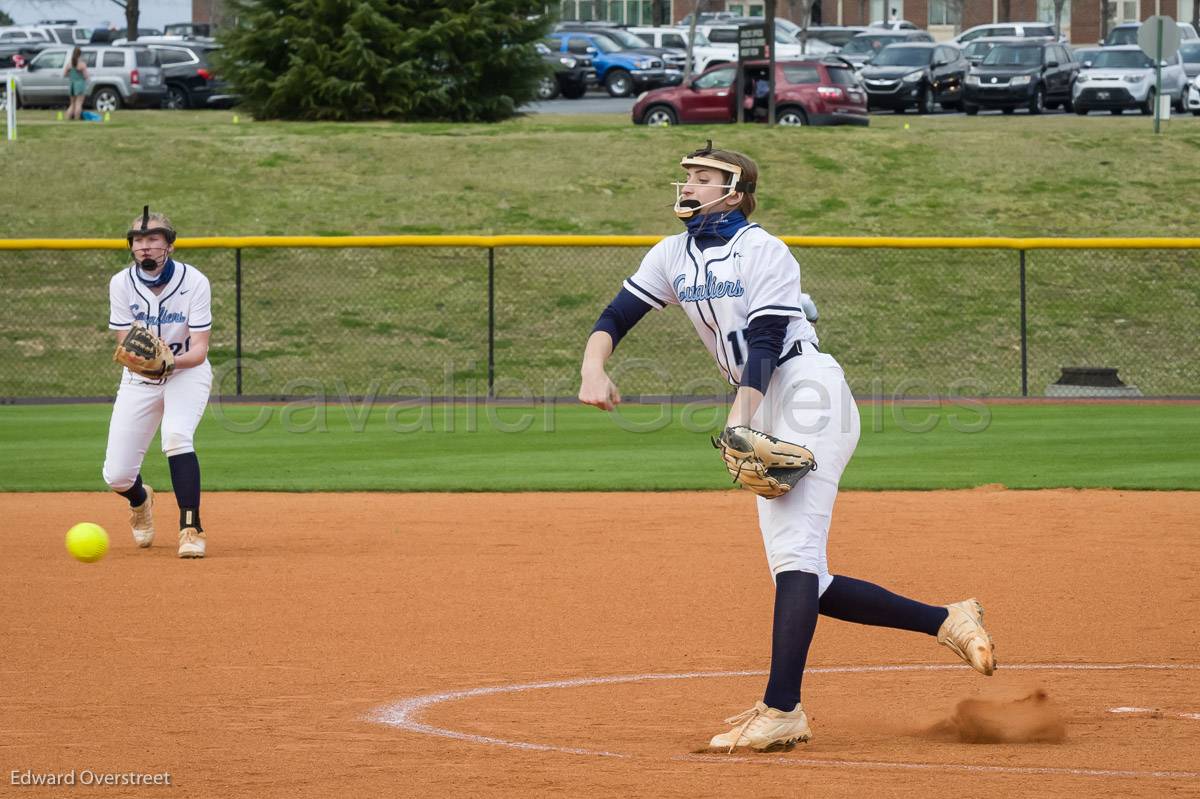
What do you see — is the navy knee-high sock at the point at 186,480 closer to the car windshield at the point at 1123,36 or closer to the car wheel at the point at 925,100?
the car wheel at the point at 925,100

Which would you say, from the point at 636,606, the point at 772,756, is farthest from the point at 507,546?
the point at 772,756

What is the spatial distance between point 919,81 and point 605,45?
11202 mm

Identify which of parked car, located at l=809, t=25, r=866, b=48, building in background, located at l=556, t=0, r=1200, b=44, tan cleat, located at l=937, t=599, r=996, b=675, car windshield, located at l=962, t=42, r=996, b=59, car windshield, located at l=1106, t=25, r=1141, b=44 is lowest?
tan cleat, located at l=937, t=599, r=996, b=675

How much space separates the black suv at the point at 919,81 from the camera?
3778 cm

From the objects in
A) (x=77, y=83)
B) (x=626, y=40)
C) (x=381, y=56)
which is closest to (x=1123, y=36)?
(x=626, y=40)

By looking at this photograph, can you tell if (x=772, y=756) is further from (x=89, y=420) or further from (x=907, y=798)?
(x=89, y=420)

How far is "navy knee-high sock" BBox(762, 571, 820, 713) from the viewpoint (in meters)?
5.07

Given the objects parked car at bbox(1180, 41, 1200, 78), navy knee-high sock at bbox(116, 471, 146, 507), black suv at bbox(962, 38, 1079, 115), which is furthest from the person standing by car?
navy knee-high sock at bbox(116, 471, 146, 507)

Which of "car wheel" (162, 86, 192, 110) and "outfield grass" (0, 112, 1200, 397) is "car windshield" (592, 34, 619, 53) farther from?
"outfield grass" (0, 112, 1200, 397)

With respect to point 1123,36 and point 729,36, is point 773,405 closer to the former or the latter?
point 729,36

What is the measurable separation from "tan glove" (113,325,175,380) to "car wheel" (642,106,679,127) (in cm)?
2429

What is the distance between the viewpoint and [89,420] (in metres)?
16.5

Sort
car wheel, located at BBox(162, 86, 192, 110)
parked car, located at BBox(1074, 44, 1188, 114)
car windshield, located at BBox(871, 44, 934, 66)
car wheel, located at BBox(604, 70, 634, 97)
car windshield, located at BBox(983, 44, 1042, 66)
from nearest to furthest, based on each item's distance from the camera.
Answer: parked car, located at BBox(1074, 44, 1188, 114), car windshield, located at BBox(983, 44, 1042, 66), car windshield, located at BBox(871, 44, 934, 66), car wheel, located at BBox(162, 86, 192, 110), car wheel, located at BBox(604, 70, 634, 97)

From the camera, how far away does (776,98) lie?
101 ft
